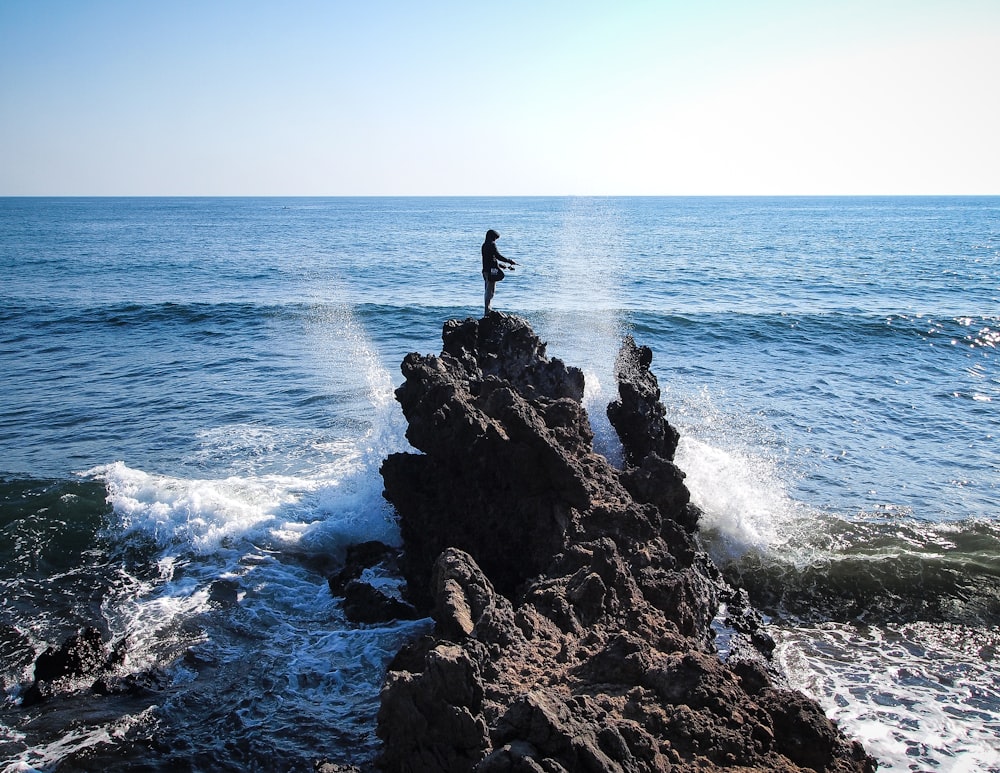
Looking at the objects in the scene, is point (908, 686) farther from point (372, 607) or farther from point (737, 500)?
point (372, 607)

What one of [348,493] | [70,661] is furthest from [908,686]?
[70,661]

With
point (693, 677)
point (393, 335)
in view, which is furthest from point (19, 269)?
point (693, 677)

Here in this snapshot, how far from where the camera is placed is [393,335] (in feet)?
89.2

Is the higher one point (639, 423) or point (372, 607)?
point (639, 423)

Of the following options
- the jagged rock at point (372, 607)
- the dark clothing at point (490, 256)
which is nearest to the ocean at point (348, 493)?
the jagged rock at point (372, 607)

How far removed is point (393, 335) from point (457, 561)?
69.0 feet

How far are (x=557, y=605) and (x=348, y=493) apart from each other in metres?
A: 6.68

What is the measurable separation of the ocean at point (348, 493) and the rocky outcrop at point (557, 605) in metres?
1.27

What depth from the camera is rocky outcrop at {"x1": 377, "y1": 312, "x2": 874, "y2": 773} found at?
15.9 ft

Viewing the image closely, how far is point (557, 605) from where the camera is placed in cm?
656

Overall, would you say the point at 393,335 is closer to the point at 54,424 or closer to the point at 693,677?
the point at 54,424

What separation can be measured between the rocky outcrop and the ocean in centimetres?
127

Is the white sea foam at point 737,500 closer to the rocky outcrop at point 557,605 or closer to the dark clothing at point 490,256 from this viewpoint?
the rocky outcrop at point 557,605

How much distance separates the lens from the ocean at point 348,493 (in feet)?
24.1
